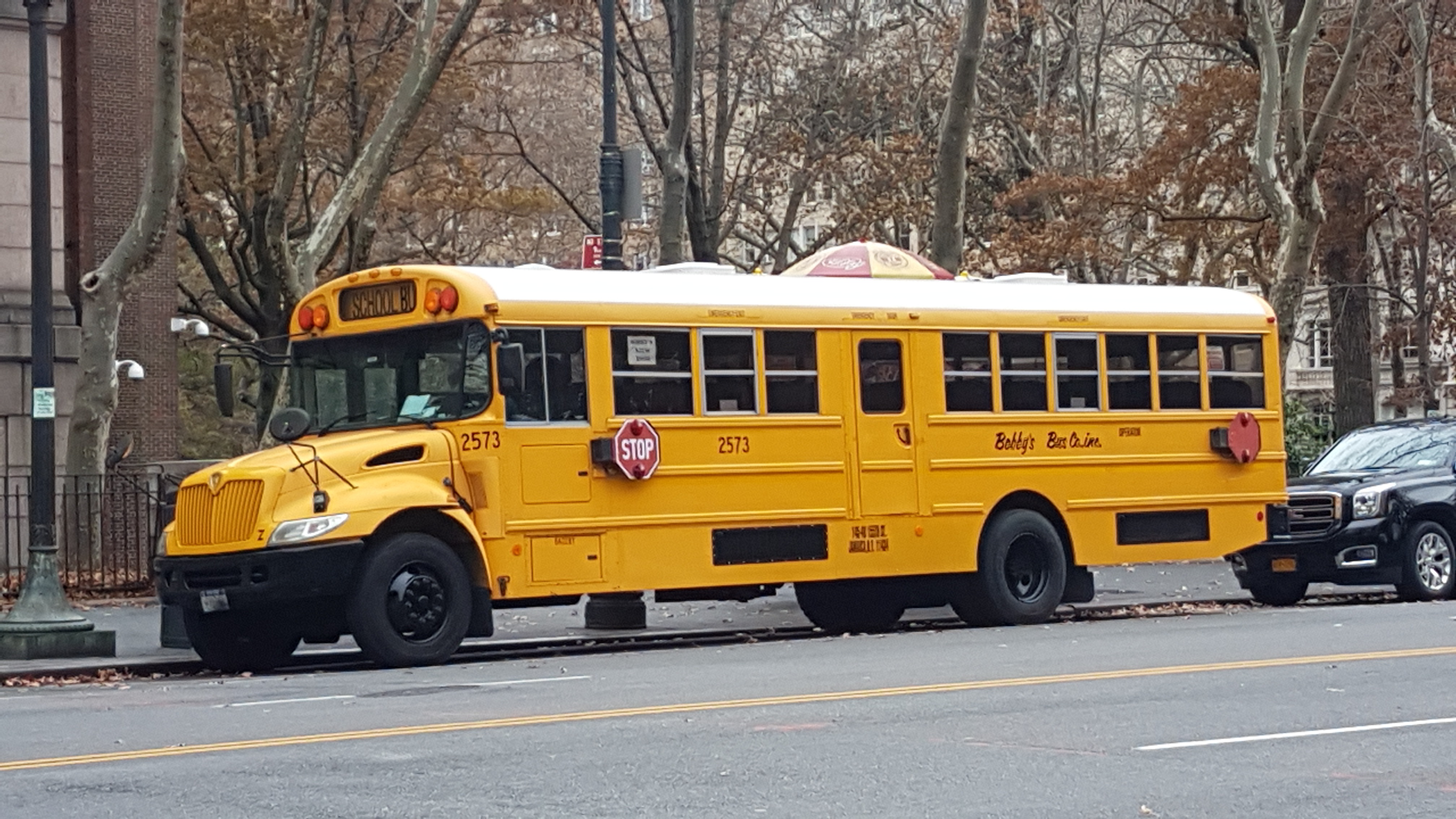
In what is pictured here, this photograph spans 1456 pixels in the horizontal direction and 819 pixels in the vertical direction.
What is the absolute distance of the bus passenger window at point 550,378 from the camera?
52.4ft

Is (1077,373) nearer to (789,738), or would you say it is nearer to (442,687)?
(442,687)

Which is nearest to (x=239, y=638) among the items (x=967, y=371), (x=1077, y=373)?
(x=967, y=371)

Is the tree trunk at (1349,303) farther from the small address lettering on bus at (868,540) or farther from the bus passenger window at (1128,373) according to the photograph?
the small address lettering on bus at (868,540)

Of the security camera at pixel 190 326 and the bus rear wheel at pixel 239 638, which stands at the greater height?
the security camera at pixel 190 326

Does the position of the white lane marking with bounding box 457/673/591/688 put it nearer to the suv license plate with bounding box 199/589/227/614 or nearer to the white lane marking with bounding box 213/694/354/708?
the white lane marking with bounding box 213/694/354/708

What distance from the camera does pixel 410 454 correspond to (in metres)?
15.4

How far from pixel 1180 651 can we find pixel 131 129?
2330 cm

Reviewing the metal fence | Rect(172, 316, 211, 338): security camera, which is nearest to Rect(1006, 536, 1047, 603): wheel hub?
the metal fence

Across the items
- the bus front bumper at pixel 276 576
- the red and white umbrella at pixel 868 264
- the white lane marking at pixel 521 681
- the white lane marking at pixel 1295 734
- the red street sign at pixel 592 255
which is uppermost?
the red street sign at pixel 592 255

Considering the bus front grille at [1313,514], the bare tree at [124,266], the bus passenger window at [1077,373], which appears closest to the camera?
the bus passenger window at [1077,373]

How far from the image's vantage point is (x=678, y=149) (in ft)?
84.5

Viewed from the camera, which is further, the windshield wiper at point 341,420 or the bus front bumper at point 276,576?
the windshield wiper at point 341,420

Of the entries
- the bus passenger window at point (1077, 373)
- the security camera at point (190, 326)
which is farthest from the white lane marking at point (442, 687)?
the security camera at point (190, 326)

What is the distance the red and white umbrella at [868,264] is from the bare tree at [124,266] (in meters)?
6.71
